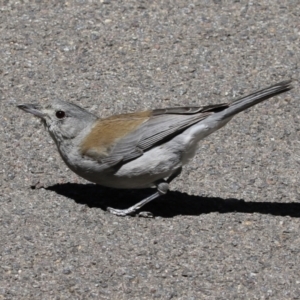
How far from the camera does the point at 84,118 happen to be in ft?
25.5

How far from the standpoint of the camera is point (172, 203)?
8.05 metres

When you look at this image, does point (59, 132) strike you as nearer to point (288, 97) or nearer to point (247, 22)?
point (288, 97)

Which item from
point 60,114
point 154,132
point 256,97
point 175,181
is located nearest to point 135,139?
point 154,132

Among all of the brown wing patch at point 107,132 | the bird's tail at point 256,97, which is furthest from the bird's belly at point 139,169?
the bird's tail at point 256,97

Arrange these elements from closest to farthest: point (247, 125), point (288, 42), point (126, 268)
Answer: point (126, 268), point (247, 125), point (288, 42)

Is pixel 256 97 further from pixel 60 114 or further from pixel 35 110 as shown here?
pixel 35 110

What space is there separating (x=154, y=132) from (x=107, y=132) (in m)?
0.41

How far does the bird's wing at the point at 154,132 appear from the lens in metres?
7.57

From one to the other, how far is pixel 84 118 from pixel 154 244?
1.30m

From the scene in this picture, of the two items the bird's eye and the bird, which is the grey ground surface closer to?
the bird

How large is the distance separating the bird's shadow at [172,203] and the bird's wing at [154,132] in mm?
584

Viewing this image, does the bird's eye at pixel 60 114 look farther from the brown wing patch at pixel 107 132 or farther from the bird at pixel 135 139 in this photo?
the brown wing patch at pixel 107 132

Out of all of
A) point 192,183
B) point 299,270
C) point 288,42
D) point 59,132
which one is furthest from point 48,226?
point 288,42

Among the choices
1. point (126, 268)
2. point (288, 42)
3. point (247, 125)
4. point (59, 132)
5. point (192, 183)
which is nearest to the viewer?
point (126, 268)
